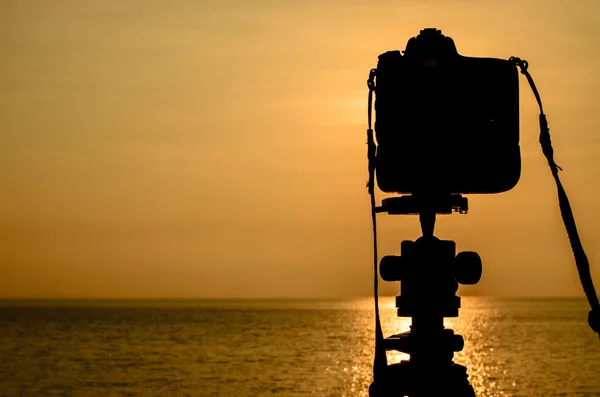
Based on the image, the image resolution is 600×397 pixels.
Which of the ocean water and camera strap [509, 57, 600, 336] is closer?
camera strap [509, 57, 600, 336]

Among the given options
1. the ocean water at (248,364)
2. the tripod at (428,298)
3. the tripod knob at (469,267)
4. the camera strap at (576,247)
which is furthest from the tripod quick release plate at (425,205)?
the ocean water at (248,364)

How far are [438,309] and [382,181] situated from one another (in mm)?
558

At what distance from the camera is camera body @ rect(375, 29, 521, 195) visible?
3.74 m

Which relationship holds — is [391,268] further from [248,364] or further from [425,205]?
[248,364]

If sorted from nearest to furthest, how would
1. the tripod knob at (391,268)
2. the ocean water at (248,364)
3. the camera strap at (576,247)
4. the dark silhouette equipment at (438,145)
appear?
the camera strap at (576,247) → the dark silhouette equipment at (438,145) → the tripod knob at (391,268) → the ocean water at (248,364)

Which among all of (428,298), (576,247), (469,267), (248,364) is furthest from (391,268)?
(248,364)

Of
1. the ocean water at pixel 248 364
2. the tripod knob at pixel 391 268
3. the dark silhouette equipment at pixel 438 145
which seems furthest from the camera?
the ocean water at pixel 248 364

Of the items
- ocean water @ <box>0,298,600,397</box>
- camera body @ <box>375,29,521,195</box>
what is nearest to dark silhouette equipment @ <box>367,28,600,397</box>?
camera body @ <box>375,29,521,195</box>

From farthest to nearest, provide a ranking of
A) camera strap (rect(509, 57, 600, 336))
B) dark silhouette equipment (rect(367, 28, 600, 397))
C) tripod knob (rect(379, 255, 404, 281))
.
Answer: tripod knob (rect(379, 255, 404, 281)) < dark silhouette equipment (rect(367, 28, 600, 397)) < camera strap (rect(509, 57, 600, 336))

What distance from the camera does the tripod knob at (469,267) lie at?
376 centimetres

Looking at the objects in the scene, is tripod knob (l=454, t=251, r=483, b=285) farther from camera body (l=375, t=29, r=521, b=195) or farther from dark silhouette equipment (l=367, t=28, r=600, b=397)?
camera body (l=375, t=29, r=521, b=195)

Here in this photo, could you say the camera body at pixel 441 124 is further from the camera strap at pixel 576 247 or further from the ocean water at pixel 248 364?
the ocean water at pixel 248 364

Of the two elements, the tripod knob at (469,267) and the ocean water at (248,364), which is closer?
the tripod knob at (469,267)

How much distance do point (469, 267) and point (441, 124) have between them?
554mm
